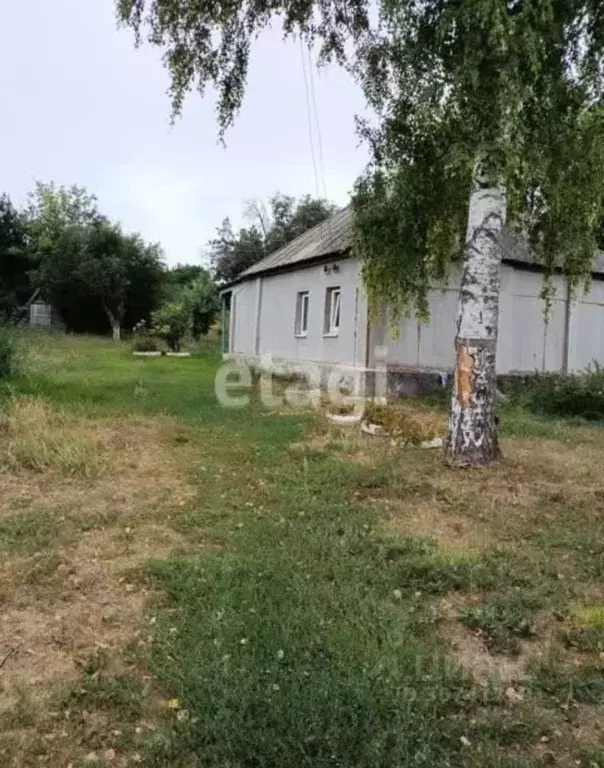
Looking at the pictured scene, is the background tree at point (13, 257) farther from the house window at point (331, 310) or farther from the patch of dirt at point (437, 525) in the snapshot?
the patch of dirt at point (437, 525)

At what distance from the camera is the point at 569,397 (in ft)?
39.2

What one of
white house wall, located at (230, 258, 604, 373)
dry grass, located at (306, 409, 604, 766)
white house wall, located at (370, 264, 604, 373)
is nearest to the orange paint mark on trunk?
dry grass, located at (306, 409, 604, 766)

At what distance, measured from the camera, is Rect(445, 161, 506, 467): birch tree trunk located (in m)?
6.95

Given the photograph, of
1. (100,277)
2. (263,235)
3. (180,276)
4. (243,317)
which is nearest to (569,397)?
(243,317)

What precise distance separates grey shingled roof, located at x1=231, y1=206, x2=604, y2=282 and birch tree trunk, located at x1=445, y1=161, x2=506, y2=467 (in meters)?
5.08

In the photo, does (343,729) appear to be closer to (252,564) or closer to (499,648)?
Answer: (499,648)

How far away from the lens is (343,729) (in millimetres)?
2467

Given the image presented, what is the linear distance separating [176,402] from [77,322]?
75.8ft

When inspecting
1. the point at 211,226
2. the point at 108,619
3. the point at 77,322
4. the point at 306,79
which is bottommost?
the point at 108,619

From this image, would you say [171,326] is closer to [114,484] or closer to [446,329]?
[446,329]

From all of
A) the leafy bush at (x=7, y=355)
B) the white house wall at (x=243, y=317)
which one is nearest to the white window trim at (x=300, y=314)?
the white house wall at (x=243, y=317)

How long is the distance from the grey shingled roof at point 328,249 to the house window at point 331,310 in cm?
87

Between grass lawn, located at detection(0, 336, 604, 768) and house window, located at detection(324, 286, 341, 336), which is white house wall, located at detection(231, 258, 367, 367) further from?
grass lawn, located at detection(0, 336, 604, 768)

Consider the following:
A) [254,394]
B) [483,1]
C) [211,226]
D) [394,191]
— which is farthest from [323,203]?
[483,1]
